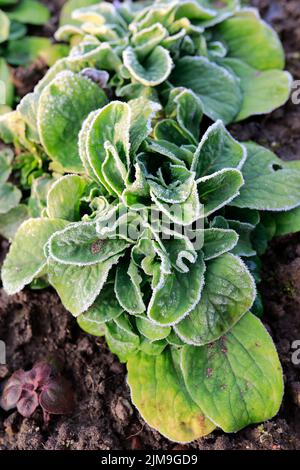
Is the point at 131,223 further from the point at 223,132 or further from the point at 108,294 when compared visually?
the point at 223,132

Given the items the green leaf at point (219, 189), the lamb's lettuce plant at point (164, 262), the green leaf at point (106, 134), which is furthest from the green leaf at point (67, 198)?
the green leaf at point (219, 189)

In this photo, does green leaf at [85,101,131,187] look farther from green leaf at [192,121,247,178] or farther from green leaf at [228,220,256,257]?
green leaf at [228,220,256,257]

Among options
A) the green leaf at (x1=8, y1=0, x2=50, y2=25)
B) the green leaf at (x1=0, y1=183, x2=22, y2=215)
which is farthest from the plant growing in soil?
the green leaf at (x1=0, y1=183, x2=22, y2=215)

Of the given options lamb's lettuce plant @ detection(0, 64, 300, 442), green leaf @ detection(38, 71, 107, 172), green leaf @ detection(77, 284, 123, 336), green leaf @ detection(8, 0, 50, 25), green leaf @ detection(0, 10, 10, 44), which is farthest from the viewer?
green leaf @ detection(8, 0, 50, 25)

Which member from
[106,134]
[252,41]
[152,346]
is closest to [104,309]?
[152,346]

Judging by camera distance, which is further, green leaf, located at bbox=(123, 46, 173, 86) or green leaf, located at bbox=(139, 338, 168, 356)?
green leaf, located at bbox=(123, 46, 173, 86)

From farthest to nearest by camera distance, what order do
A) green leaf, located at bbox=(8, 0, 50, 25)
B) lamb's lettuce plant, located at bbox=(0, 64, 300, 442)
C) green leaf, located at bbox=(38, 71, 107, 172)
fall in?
green leaf, located at bbox=(8, 0, 50, 25)
green leaf, located at bbox=(38, 71, 107, 172)
lamb's lettuce plant, located at bbox=(0, 64, 300, 442)
